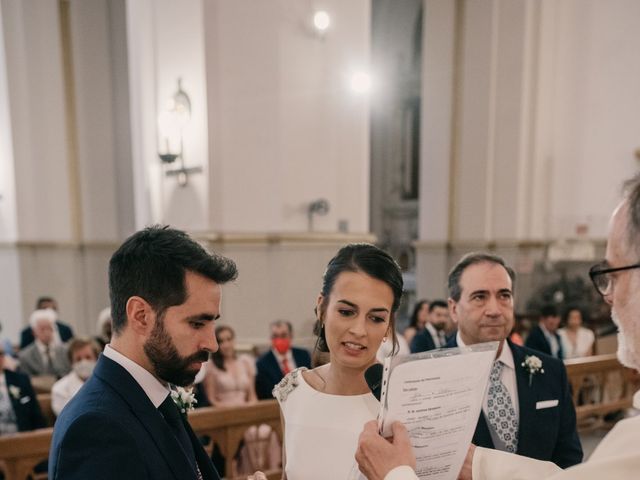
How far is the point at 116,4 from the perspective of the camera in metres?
7.98

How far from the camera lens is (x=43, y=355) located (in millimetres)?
5270

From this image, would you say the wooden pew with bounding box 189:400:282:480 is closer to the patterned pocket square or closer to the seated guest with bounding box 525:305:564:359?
the patterned pocket square

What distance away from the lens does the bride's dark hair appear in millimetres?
1597

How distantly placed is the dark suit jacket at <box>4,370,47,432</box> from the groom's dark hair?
9.55ft

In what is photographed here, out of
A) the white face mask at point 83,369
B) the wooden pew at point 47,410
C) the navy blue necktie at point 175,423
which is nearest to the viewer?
the navy blue necktie at point 175,423

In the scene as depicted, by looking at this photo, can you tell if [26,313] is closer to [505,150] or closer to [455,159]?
[455,159]

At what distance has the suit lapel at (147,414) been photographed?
49.6 inches

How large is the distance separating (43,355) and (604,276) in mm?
5651

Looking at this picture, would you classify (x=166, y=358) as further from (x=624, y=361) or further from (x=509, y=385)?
(x=509, y=385)

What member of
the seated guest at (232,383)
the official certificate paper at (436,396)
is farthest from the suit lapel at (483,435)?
the seated guest at (232,383)

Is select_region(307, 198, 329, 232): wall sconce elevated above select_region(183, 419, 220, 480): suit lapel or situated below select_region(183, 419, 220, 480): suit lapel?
above

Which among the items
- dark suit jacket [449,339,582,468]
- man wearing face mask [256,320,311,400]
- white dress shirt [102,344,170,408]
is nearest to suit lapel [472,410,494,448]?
dark suit jacket [449,339,582,468]

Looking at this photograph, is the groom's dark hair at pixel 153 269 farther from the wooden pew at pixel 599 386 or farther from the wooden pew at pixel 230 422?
the wooden pew at pixel 599 386

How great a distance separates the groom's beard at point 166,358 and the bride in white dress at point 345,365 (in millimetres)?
475
